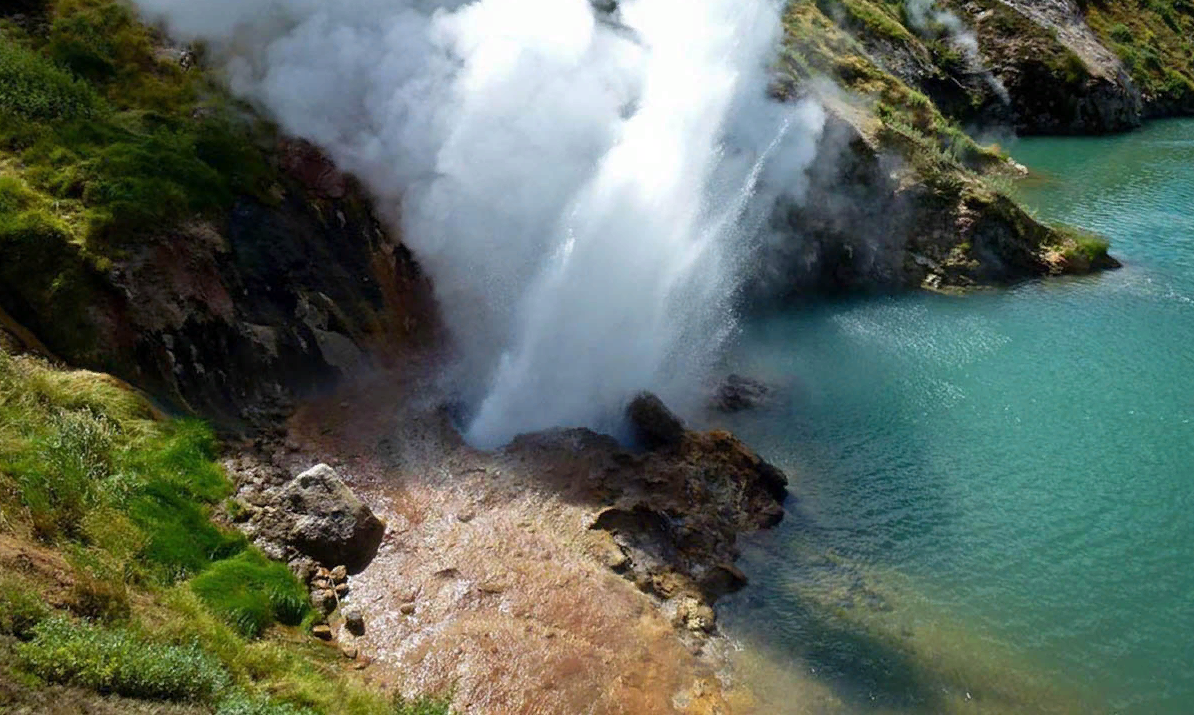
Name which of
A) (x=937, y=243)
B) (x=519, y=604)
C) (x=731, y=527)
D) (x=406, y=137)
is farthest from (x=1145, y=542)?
(x=406, y=137)

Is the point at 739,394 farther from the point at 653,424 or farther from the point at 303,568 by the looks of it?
the point at 303,568

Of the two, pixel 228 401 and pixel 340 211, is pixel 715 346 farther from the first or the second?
pixel 228 401

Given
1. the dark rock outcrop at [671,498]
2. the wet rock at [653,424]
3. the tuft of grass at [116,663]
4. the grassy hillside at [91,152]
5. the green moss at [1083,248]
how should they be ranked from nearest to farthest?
the tuft of grass at [116,663]
the dark rock outcrop at [671,498]
the grassy hillside at [91,152]
the wet rock at [653,424]
the green moss at [1083,248]

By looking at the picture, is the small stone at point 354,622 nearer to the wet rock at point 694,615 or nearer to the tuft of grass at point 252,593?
the tuft of grass at point 252,593

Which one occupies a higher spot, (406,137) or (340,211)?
(406,137)

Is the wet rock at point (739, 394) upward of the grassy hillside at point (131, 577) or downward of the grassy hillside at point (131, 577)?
upward

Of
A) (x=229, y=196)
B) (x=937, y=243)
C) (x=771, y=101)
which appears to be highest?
(x=771, y=101)

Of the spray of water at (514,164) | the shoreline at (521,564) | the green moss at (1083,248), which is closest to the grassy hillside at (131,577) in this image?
the shoreline at (521,564)

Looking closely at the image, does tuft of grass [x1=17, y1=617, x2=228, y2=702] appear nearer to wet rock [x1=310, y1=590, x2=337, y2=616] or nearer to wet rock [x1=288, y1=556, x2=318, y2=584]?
wet rock [x1=310, y1=590, x2=337, y2=616]
